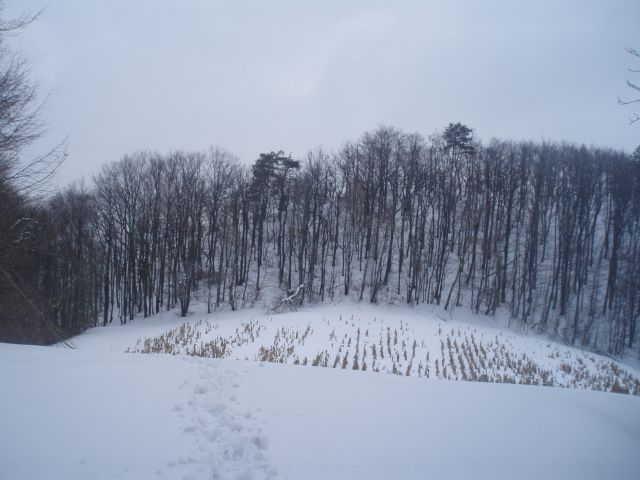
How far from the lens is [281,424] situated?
4.25 m

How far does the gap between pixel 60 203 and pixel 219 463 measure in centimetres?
3171

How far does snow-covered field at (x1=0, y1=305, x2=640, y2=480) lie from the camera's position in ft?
10.9

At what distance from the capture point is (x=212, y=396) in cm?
497

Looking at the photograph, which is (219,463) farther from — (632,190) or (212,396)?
(632,190)

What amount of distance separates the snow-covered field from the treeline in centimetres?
2050

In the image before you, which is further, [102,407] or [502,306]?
[502,306]

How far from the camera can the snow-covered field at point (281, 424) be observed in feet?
10.9

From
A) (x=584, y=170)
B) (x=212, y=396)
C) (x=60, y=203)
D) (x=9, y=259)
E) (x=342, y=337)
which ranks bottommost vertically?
(x=342, y=337)

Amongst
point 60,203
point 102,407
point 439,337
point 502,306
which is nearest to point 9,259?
point 102,407

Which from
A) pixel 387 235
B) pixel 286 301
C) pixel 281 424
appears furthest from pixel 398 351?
pixel 387 235

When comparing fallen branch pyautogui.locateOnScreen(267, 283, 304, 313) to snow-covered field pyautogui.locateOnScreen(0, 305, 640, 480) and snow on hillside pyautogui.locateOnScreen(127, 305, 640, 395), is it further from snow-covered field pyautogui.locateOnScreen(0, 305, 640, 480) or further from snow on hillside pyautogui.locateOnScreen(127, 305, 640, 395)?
snow-covered field pyautogui.locateOnScreen(0, 305, 640, 480)

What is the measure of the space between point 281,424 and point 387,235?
25445 mm

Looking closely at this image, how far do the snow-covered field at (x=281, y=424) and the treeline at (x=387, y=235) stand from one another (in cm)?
2050

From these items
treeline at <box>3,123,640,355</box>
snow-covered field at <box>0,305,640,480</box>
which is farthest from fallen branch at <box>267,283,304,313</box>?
snow-covered field at <box>0,305,640,480</box>
